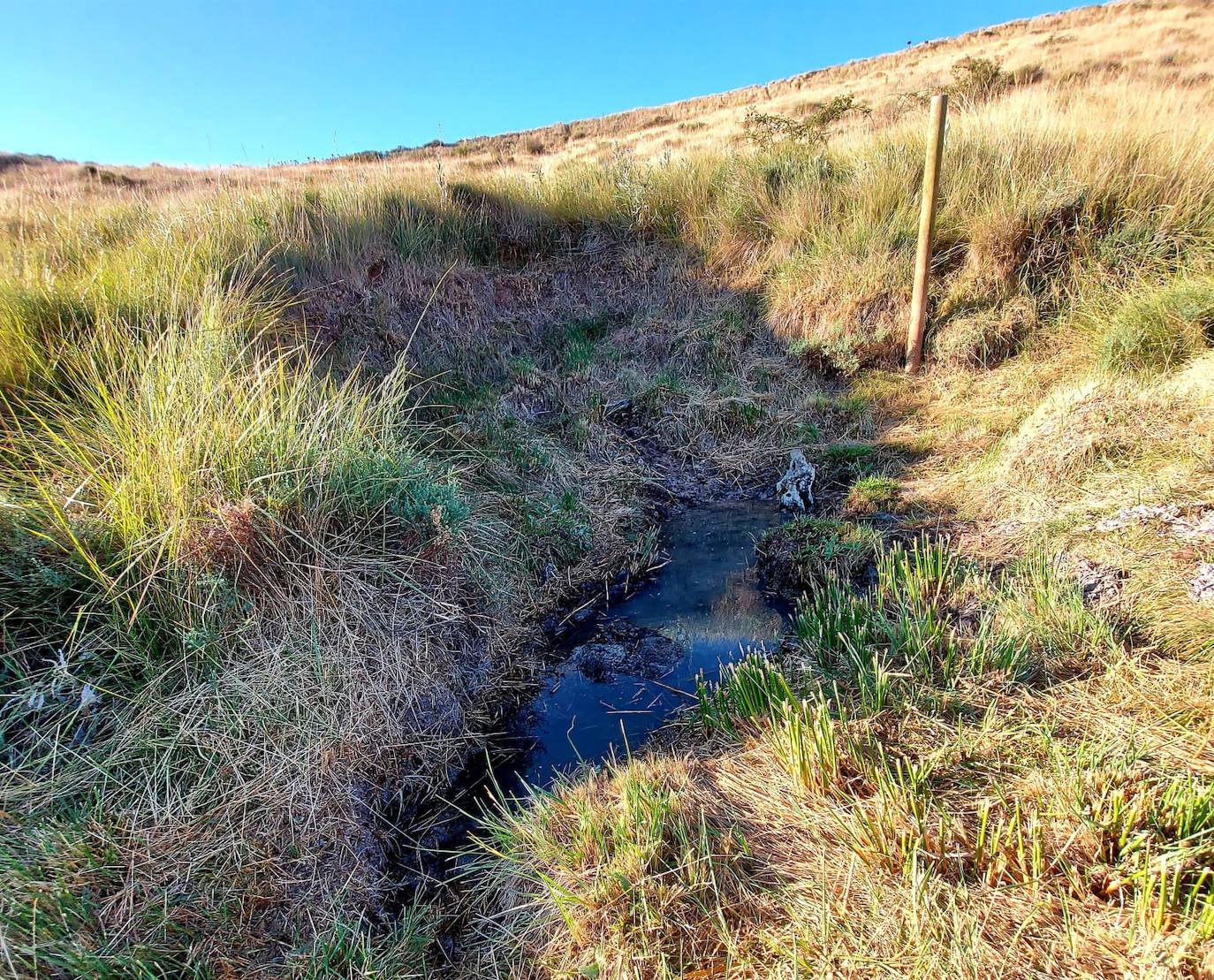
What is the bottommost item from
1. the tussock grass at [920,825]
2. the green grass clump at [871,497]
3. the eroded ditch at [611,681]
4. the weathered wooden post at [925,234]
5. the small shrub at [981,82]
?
the eroded ditch at [611,681]

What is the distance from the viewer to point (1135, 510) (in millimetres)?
3570

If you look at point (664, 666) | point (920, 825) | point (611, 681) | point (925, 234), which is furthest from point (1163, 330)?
point (611, 681)

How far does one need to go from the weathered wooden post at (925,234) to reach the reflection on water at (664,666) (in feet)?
9.79

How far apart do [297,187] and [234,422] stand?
577 cm

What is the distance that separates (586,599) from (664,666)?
38.5 inches

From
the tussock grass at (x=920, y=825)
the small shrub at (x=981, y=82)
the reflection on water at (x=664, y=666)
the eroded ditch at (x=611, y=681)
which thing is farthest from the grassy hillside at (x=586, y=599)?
the small shrub at (x=981, y=82)

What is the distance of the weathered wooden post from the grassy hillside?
0.31 metres

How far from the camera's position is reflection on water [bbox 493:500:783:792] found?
10.5 feet

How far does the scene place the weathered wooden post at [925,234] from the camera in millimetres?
6055

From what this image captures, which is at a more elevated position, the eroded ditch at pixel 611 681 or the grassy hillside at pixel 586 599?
the grassy hillside at pixel 586 599

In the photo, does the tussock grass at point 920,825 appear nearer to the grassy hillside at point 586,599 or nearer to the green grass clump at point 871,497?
the grassy hillside at point 586,599

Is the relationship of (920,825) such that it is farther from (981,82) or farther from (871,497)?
(981,82)

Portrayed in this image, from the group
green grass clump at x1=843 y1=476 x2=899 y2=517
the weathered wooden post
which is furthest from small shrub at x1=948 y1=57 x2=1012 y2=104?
green grass clump at x1=843 y1=476 x2=899 y2=517

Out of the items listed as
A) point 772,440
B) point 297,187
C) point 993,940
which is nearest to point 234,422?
point 993,940
